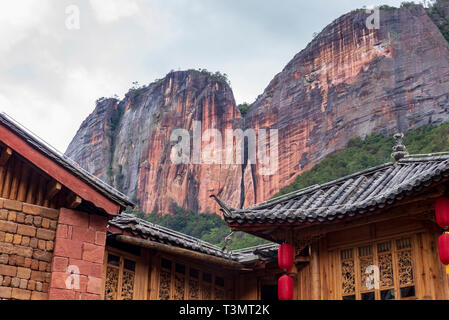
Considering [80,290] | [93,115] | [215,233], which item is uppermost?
[93,115]

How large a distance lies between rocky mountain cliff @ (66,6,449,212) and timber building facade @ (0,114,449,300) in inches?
2044

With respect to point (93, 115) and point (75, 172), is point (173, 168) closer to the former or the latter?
point (93, 115)

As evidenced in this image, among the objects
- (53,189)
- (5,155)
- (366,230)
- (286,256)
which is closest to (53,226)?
(53,189)

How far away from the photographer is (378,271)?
1316 centimetres

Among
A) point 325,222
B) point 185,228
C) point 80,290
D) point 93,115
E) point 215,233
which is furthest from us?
point 93,115

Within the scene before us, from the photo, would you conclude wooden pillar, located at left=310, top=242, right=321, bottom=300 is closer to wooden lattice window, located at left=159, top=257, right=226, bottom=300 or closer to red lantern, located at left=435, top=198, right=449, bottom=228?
wooden lattice window, located at left=159, top=257, right=226, bottom=300

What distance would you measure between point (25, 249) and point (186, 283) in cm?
485

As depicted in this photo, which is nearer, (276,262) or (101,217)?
(101,217)

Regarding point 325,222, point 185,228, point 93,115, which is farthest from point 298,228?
point 93,115

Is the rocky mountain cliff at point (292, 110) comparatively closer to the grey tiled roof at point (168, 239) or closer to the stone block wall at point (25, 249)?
the grey tiled roof at point (168, 239)

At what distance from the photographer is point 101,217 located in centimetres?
1261

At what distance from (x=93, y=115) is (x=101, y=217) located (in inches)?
3177

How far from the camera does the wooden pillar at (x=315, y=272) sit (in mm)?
14008

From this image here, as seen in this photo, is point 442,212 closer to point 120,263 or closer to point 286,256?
point 286,256
